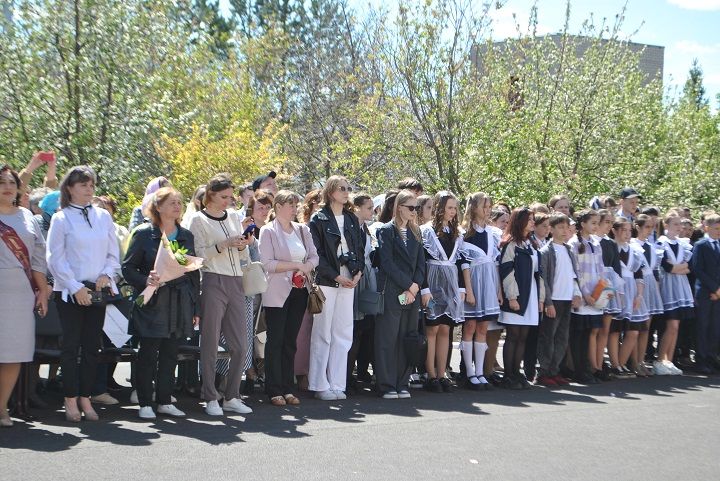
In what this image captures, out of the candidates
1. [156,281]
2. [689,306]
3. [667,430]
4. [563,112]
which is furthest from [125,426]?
[563,112]

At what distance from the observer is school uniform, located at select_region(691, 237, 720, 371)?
14062 mm

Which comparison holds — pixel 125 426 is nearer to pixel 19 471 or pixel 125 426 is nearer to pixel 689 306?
pixel 19 471

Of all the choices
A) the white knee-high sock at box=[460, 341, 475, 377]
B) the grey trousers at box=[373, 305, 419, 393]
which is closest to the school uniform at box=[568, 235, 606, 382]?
the white knee-high sock at box=[460, 341, 475, 377]

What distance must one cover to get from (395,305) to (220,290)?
2.38 m

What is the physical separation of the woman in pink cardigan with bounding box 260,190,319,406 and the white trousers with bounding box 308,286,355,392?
350mm

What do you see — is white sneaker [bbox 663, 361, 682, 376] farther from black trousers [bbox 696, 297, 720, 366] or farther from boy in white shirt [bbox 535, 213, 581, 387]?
boy in white shirt [bbox 535, 213, 581, 387]

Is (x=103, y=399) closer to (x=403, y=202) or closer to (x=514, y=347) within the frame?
(x=403, y=202)

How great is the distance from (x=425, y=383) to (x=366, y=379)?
908 millimetres

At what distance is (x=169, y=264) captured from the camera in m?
8.55

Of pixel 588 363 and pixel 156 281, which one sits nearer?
pixel 156 281

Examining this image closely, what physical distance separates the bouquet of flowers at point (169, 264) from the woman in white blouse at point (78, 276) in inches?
11.8

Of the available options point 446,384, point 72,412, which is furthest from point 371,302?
point 72,412

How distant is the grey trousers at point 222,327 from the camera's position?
9227 millimetres

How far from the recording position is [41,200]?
10.1 metres
